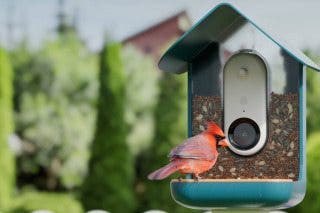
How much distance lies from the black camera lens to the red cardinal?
0.88 ft

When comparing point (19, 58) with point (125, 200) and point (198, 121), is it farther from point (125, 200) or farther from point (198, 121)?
point (198, 121)

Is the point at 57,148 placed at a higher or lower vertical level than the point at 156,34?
lower

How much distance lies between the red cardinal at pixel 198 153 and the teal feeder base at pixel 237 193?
0.08 metres

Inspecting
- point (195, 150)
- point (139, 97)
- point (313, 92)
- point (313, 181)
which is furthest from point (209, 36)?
point (139, 97)

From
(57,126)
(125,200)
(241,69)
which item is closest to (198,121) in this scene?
(241,69)

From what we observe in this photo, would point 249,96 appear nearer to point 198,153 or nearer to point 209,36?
point 209,36

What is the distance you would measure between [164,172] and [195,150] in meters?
0.23

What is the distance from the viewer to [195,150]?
14.3 feet

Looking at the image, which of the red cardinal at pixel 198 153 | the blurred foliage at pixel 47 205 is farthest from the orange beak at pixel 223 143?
the blurred foliage at pixel 47 205

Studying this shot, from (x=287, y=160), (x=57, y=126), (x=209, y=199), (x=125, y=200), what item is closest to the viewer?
(x=209, y=199)

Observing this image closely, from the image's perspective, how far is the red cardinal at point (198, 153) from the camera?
14.2 feet

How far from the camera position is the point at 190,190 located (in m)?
4.37

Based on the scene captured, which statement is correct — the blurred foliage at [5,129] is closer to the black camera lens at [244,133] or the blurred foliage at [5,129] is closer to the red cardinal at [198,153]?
the black camera lens at [244,133]

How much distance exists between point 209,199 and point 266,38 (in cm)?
84
